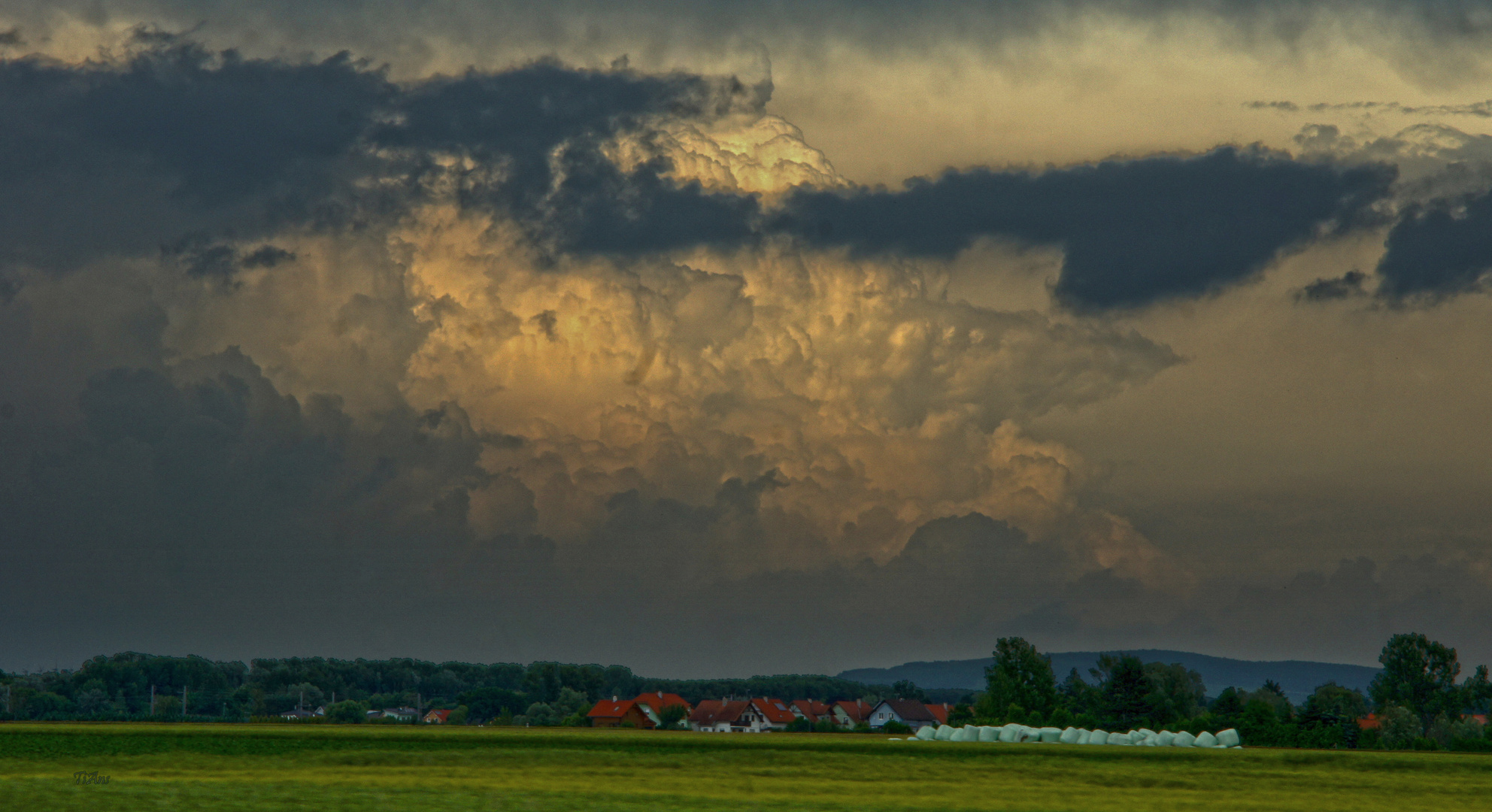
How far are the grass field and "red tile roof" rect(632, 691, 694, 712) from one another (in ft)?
237

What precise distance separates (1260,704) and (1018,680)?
3156 cm

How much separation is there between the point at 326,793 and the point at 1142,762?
44068mm

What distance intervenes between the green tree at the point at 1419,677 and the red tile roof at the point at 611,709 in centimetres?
8214

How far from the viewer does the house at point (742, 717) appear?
173 m

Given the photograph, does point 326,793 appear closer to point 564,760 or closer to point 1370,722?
point 564,760

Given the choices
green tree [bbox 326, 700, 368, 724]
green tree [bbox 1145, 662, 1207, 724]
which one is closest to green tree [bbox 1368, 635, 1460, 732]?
green tree [bbox 1145, 662, 1207, 724]

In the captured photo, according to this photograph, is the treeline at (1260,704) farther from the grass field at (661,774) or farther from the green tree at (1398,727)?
the grass field at (661,774)

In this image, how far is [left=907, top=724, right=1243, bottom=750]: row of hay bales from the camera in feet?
276

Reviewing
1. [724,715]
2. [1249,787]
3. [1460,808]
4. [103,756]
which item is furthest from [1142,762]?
[724,715]

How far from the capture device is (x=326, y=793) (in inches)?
1753

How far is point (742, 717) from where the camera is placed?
17462 cm

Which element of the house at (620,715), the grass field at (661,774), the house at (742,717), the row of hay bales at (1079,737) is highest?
the grass field at (661,774)

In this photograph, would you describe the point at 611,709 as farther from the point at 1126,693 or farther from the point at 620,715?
the point at 1126,693

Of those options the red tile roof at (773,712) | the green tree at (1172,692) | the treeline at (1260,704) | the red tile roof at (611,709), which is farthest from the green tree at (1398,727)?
the red tile roof at (611,709)
